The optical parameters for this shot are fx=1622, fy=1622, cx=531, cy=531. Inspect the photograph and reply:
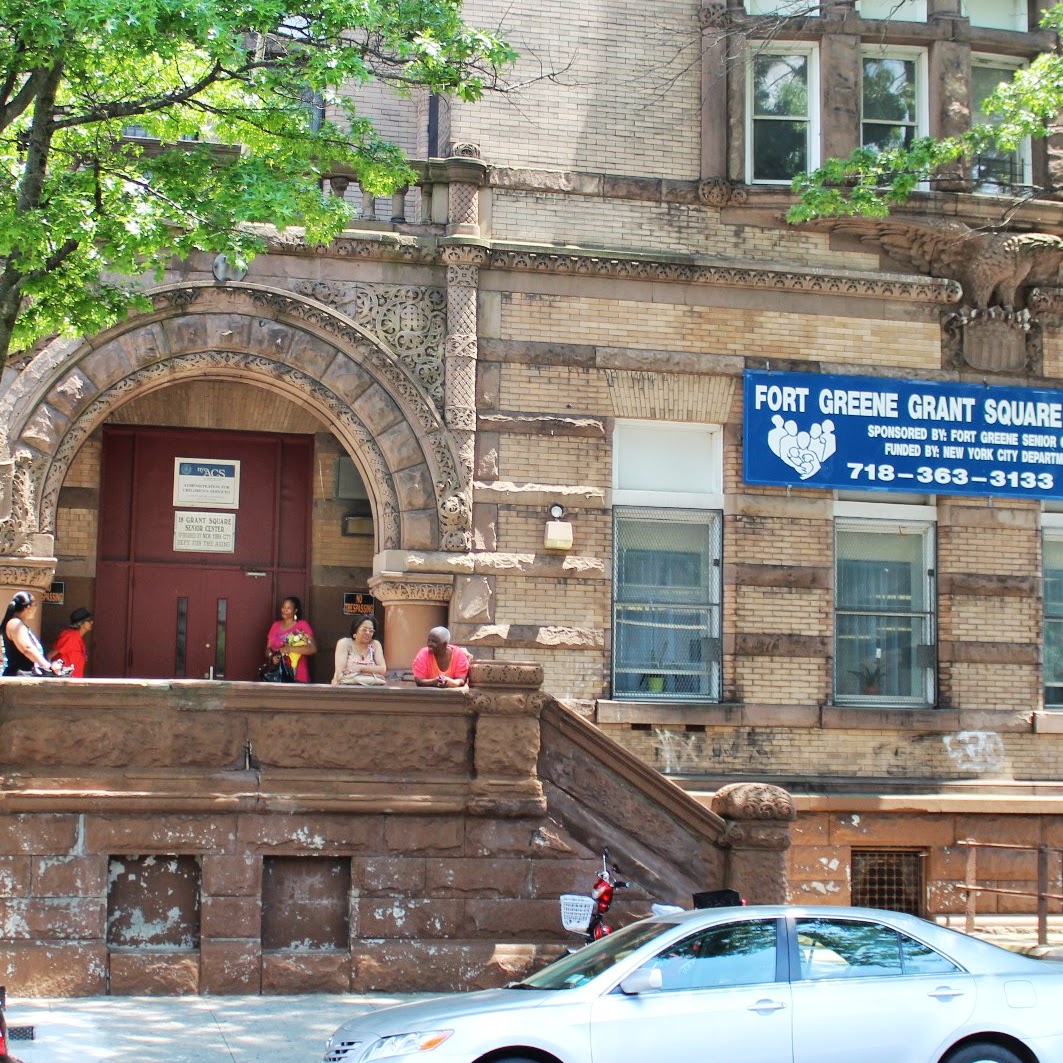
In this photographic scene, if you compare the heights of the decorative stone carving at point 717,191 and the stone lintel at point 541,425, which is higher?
the decorative stone carving at point 717,191

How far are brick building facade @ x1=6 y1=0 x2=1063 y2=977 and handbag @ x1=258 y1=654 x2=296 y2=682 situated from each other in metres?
0.73

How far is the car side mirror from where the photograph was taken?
9.05 m

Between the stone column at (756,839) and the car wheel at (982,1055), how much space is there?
13.6 feet

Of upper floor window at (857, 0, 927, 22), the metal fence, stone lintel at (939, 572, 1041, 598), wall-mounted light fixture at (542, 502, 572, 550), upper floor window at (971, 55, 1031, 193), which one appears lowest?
the metal fence

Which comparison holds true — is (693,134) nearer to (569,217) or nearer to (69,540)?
(569,217)

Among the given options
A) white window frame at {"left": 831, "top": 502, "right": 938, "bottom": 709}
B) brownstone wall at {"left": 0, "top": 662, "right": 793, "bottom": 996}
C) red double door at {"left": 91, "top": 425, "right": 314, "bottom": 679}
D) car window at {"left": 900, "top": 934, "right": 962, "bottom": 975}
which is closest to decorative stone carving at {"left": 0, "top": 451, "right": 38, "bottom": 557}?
red double door at {"left": 91, "top": 425, "right": 314, "bottom": 679}

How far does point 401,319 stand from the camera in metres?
16.9

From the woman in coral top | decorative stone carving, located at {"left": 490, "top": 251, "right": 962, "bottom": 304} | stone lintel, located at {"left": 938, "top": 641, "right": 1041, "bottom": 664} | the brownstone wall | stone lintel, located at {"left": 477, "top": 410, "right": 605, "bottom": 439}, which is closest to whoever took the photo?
the brownstone wall

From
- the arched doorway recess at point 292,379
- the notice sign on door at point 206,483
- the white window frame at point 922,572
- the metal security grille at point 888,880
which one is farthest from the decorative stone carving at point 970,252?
the notice sign on door at point 206,483

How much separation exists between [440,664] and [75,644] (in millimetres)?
3919

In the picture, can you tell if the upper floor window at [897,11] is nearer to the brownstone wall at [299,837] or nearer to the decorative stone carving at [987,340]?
the decorative stone carving at [987,340]

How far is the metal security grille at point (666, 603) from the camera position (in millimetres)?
17312

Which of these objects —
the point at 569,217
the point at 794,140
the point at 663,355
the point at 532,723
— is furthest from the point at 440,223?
the point at 532,723

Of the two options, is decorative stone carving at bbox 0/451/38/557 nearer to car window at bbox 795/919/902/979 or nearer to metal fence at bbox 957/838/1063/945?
car window at bbox 795/919/902/979
